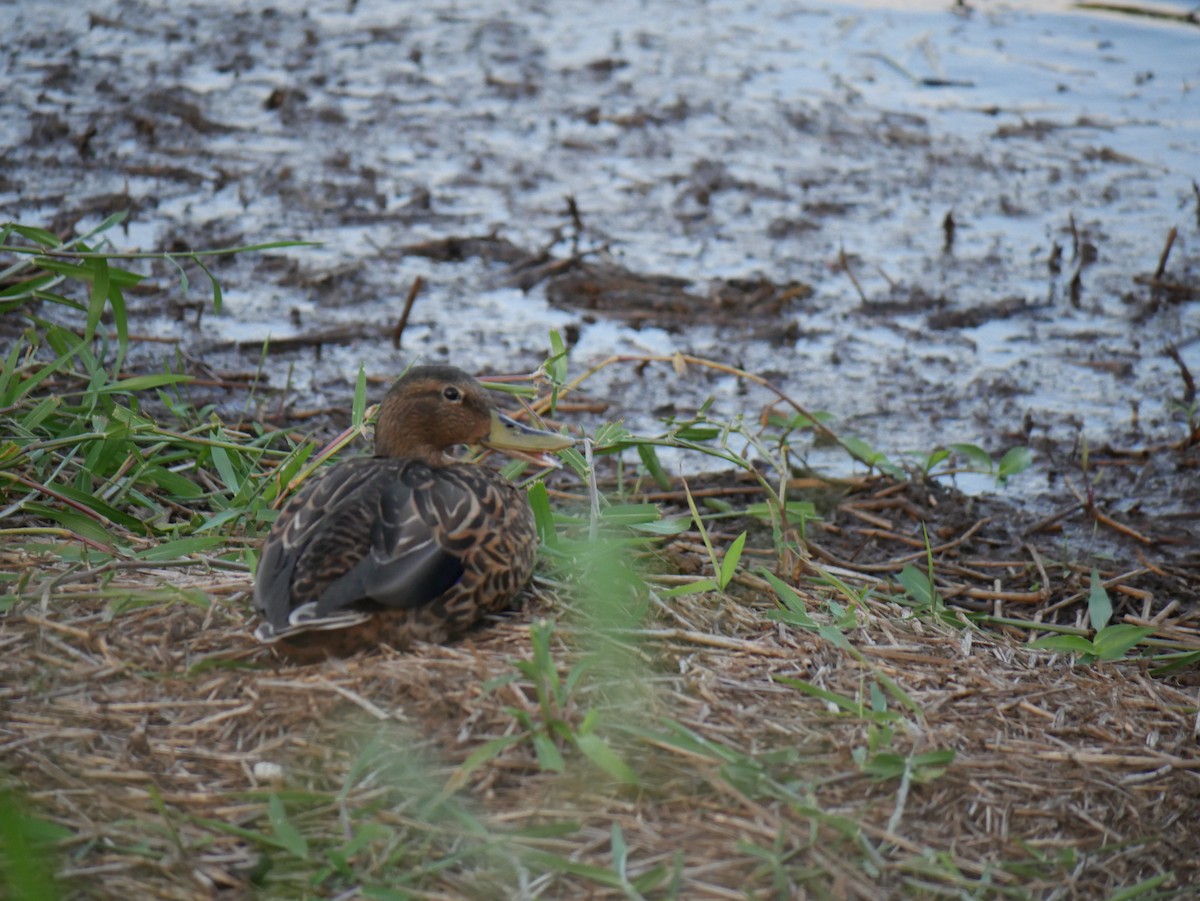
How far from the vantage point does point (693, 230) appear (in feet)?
25.0

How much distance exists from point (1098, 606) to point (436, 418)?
2.16m

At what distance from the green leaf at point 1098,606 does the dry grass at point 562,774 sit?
1.22 ft

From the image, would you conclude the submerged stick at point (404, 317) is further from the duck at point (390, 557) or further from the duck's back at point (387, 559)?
the duck's back at point (387, 559)

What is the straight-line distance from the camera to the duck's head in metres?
4.07

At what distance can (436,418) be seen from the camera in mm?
4086

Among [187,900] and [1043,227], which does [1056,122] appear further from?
[187,900]

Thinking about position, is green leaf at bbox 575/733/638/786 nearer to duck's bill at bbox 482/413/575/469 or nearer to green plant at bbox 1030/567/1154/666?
duck's bill at bbox 482/413/575/469

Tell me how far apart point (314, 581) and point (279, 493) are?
1078mm

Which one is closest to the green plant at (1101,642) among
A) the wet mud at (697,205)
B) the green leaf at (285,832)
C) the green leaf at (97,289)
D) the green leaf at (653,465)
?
the wet mud at (697,205)

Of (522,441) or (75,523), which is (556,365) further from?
(75,523)

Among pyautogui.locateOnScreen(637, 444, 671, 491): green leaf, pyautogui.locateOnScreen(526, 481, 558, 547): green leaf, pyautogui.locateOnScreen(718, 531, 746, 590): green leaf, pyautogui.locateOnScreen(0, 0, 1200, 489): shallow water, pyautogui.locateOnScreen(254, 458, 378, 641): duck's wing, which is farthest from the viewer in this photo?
pyautogui.locateOnScreen(0, 0, 1200, 489): shallow water

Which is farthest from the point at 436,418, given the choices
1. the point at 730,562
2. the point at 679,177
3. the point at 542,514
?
the point at 679,177

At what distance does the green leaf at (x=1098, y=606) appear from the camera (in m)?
4.12

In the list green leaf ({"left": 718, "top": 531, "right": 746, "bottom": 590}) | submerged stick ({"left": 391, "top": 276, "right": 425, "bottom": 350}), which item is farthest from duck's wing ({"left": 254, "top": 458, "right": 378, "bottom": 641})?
submerged stick ({"left": 391, "top": 276, "right": 425, "bottom": 350})
